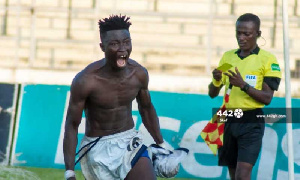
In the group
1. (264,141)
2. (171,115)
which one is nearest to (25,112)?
(171,115)

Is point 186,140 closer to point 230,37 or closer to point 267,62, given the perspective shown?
point 267,62

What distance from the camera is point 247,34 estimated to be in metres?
7.52

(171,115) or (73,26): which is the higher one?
(73,26)

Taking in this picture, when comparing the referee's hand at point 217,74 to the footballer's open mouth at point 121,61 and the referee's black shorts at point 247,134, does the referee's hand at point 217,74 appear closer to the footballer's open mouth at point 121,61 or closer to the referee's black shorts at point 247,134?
the referee's black shorts at point 247,134

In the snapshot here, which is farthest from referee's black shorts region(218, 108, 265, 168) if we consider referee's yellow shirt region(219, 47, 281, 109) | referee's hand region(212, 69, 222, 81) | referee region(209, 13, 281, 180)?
referee's hand region(212, 69, 222, 81)

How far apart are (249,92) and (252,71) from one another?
0.86ft

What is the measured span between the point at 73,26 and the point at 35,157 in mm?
6208

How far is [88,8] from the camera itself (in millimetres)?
15562

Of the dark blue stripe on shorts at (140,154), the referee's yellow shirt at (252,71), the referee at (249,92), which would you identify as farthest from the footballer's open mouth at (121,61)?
the referee's yellow shirt at (252,71)

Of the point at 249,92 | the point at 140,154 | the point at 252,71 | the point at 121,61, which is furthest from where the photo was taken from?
the point at 252,71

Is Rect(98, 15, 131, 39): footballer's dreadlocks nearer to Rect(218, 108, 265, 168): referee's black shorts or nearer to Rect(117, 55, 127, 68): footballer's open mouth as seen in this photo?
Rect(117, 55, 127, 68): footballer's open mouth

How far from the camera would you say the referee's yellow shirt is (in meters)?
7.47

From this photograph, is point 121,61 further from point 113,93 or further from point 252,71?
point 252,71

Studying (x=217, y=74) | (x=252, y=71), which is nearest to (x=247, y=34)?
(x=252, y=71)
